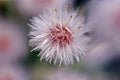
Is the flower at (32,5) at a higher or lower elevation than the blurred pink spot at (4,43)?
higher

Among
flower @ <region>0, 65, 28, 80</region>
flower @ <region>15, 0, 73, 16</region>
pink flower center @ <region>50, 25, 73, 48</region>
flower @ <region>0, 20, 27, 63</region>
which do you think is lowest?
flower @ <region>0, 65, 28, 80</region>

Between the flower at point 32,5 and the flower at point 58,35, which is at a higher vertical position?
the flower at point 32,5

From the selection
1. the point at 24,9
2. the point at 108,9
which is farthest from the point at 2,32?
the point at 108,9

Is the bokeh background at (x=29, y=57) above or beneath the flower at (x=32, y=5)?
beneath

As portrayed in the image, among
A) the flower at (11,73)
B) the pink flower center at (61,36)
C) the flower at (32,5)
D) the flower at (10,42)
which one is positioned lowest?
the flower at (11,73)

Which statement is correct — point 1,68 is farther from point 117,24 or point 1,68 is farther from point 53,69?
point 117,24
